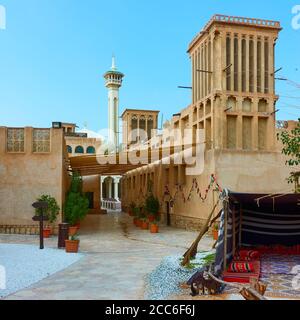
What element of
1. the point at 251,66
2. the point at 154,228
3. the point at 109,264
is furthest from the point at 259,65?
the point at 109,264

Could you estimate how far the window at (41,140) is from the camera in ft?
58.3

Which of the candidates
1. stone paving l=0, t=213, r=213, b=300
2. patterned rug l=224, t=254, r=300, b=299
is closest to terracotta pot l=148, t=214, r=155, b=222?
stone paving l=0, t=213, r=213, b=300

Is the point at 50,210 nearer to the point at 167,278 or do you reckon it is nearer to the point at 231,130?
the point at 231,130

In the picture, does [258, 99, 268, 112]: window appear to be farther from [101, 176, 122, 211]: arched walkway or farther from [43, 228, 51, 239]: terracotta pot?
[101, 176, 122, 211]: arched walkway

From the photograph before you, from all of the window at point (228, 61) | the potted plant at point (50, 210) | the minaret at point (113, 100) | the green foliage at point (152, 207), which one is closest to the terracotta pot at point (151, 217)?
the green foliage at point (152, 207)

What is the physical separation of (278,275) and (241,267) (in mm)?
815

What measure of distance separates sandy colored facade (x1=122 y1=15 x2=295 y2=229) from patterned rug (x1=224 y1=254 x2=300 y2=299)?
232 inches

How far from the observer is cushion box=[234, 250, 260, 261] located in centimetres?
1148

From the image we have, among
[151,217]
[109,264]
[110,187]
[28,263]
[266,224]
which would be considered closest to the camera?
[28,263]

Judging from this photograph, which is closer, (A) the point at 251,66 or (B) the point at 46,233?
(B) the point at 46,233

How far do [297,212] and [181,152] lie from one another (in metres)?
8.59

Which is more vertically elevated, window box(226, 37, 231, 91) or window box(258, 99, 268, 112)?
window box(226, 37, 231, 91)

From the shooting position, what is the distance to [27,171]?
58.1ft
